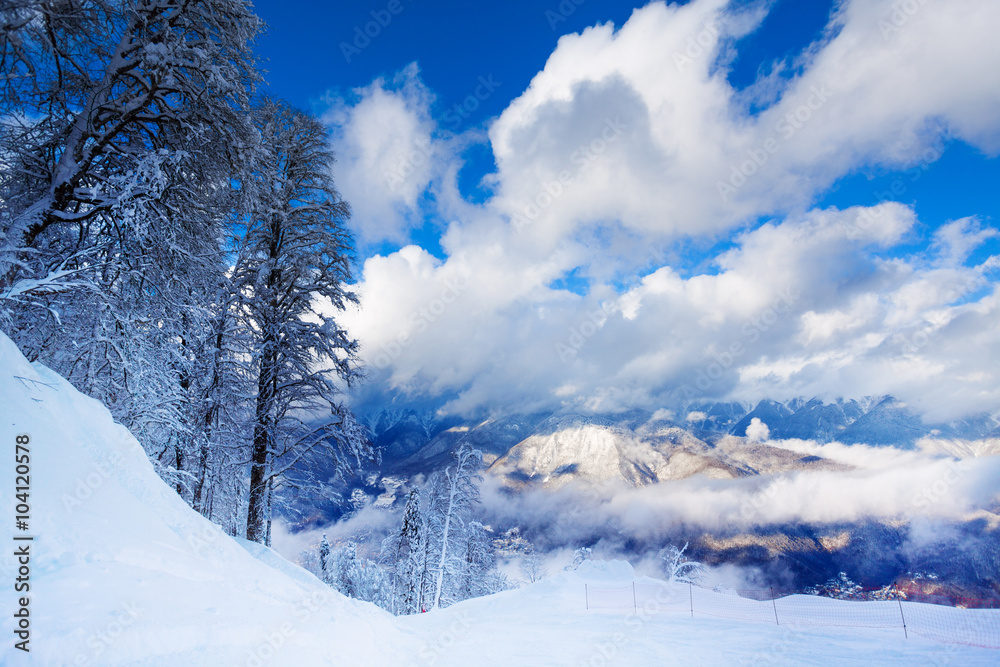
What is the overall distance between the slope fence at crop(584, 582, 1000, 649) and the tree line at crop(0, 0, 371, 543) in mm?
11784

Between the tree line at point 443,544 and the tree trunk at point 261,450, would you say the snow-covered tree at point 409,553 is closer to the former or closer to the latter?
the tree line at point 443,544

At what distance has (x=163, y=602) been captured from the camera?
3.71 meters

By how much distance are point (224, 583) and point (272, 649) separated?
49.4 inches

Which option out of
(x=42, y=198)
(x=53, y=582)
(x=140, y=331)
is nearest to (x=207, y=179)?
(x=42, y=198)

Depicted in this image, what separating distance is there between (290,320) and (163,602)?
696 centimetres

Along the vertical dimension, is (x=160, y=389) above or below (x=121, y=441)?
above

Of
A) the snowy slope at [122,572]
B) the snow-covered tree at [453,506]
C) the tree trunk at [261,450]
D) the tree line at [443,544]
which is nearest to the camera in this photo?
the snowy slope at [122,572]

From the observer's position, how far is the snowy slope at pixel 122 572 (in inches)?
121

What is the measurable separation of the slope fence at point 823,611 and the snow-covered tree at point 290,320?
10.4m

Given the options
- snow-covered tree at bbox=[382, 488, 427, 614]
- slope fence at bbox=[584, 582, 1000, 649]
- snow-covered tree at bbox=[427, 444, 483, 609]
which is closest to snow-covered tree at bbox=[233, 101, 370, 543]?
slope fence at bbox=[584, 582, 1000, 649]

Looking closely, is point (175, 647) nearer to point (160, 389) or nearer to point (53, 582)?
point (53, 582)

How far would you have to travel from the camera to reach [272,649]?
4.17m

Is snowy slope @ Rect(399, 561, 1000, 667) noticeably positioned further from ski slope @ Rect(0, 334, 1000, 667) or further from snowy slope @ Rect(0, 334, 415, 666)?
snowy slope @ Rect(0, 334, 415, 666)

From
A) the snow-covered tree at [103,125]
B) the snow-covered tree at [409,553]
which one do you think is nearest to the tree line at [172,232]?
the snow-covered tree at [103,125]
